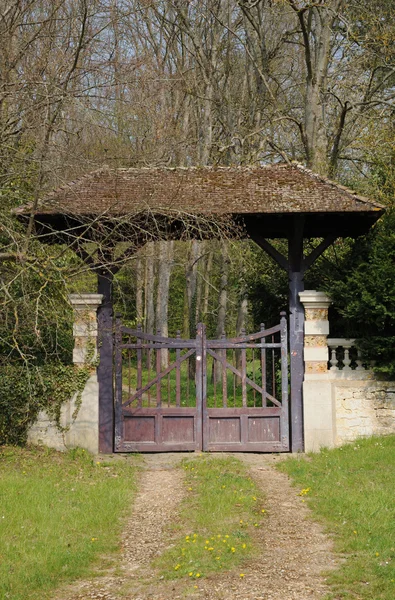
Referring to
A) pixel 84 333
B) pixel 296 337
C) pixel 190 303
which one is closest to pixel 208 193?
pixel 296 337

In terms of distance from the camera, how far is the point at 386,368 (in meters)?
10.9

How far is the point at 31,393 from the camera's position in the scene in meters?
10.8

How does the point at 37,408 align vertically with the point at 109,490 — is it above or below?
above

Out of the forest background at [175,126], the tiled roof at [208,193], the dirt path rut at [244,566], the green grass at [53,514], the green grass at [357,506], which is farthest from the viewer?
the tiled roof at [208,193]

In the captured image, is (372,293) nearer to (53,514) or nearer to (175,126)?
(53,514)

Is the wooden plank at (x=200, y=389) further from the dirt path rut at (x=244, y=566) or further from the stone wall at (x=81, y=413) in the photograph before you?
the dirt path rut at (x=244, y=566)

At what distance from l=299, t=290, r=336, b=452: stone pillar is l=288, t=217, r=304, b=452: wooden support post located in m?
0.11

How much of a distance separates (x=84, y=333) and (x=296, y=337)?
3.44 metres

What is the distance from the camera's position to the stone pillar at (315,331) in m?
11.2

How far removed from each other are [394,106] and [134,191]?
7.39 metres

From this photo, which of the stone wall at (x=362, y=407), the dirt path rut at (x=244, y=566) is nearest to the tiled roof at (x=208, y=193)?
the stone wall at (x=362, y=407)

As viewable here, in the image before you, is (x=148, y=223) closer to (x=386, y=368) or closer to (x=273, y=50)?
(x=386, y=368)

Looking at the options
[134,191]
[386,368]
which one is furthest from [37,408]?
[386,368]

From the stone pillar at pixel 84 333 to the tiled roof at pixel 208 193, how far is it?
1445mm
